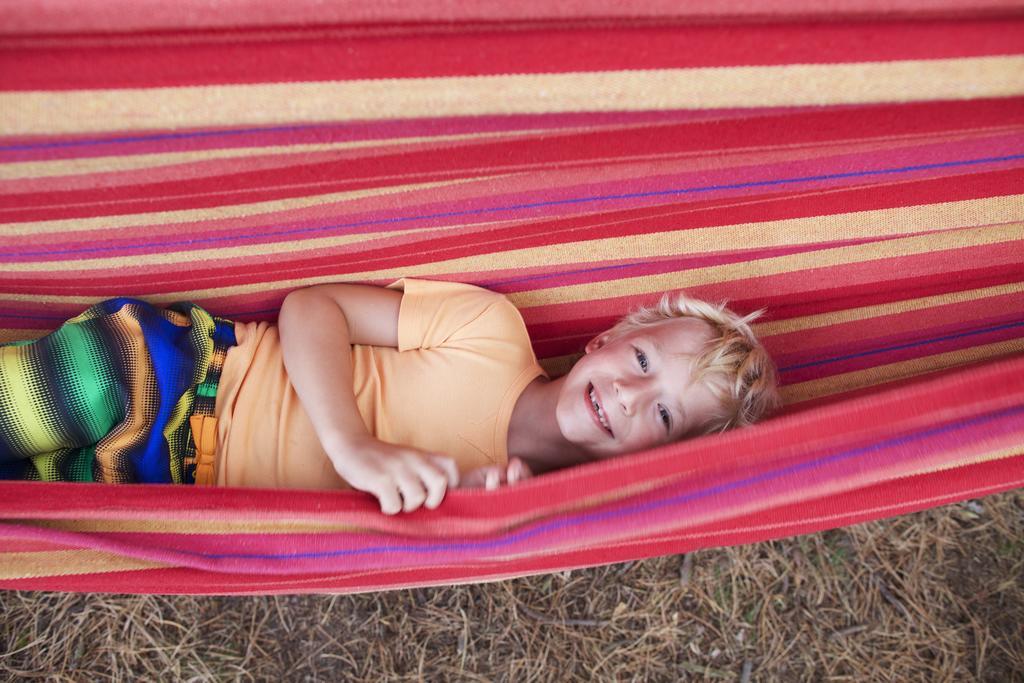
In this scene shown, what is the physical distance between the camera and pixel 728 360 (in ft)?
4.49

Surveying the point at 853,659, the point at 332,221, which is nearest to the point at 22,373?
the point at 332,221

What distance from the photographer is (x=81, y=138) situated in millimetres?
1006

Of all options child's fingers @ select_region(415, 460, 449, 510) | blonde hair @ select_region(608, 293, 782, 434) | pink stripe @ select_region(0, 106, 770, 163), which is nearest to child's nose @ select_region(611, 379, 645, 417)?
blonde hair @ select_region(608, 293, 782, 434)

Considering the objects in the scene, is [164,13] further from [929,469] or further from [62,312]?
[929,469]

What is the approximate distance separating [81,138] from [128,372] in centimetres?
42

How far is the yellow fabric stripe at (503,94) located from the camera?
0.89m

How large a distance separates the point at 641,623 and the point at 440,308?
0.96 metres

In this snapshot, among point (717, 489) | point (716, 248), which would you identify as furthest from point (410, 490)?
point (716, 248)

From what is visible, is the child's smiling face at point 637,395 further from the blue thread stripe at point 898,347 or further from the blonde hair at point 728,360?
the blue thread stripe at point 898,347

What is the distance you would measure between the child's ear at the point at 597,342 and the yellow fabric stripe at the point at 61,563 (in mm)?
825

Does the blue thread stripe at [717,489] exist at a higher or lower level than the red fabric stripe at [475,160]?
lower

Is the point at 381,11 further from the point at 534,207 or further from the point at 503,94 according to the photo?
the point at 534,207

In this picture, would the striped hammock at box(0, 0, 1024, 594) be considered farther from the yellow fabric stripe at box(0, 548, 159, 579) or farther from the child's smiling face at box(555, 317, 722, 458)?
the child's smiling face at box(555, 317, 722, 458)

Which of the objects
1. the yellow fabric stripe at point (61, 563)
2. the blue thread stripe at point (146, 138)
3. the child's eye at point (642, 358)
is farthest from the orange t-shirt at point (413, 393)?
the blue thread stripe at point (146, 138)
